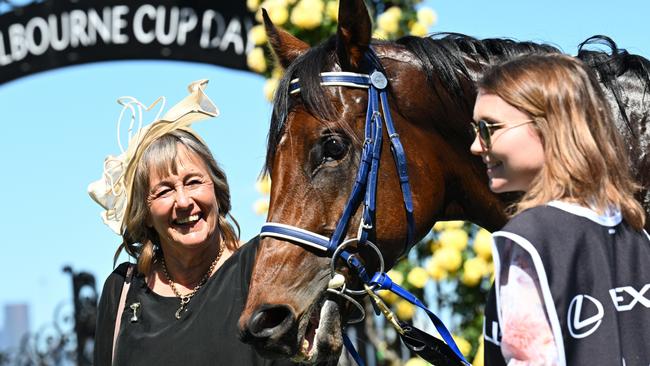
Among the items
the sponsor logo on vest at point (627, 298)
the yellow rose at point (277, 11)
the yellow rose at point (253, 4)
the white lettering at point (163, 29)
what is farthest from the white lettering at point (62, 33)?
the sponsor logo on vest at point (627, 298)

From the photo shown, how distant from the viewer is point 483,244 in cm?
495

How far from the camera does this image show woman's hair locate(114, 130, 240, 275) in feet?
11.6

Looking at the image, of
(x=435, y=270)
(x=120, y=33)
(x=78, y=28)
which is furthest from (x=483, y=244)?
(x=78, y=28)

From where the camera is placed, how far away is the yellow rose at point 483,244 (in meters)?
4.93

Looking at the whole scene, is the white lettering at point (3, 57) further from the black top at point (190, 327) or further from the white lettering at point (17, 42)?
the black top at point (190, 327)

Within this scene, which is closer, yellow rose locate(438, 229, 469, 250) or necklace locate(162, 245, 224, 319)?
necklace locate(162, 245, 224, 319)

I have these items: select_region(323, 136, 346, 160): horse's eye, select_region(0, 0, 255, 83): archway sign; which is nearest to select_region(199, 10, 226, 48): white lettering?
select_region(0, 0, 255, 83): archway sign

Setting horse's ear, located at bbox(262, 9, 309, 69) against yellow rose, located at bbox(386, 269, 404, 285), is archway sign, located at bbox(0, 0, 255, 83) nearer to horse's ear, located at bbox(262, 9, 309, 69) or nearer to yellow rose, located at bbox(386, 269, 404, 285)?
yellow rose, located at bbox(386, 269, 404, 285)

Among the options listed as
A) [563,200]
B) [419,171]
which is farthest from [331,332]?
[563,200]

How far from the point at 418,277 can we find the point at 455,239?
0.33 m

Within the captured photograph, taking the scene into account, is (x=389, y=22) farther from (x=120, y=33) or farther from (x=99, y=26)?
(x=99, y=26)

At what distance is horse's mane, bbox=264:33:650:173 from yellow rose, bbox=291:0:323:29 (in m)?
2.42

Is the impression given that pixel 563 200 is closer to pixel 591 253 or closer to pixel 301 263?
pixel 591 253

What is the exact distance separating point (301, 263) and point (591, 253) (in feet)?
3.68
